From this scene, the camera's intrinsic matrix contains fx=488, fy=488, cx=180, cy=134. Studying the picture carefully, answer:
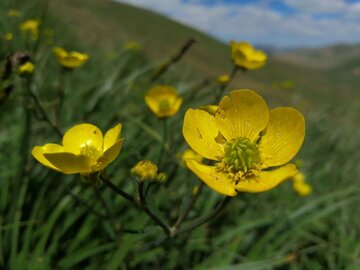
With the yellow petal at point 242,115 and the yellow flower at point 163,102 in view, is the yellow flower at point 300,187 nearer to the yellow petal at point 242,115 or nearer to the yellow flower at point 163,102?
the yellow flower at point 163,102

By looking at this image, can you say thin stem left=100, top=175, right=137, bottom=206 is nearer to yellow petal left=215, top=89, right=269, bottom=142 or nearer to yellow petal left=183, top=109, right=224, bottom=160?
yellow petal left=183, top=109, right=224, bottom=160

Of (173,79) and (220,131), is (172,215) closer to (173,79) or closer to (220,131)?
(220,131)

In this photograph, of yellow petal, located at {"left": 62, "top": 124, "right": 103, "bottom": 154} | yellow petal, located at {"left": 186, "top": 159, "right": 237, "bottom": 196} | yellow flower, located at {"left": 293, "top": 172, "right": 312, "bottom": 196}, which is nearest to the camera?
yellow petal, located at {"left": 186, "top": 159, "right": 237, "bottom": 196}

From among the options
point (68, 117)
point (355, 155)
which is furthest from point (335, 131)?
point (68, 117)

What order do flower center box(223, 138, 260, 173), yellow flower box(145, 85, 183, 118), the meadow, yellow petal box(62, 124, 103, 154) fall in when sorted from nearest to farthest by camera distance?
1. flower center box(223, 138, 260, 173)
2. yellow petal box(62, 124, 103, 154)
3. the meadow
4. yellow flower box(145, 85, 183, 118)

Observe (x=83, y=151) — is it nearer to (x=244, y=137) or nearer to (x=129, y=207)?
(x=244, y=137)

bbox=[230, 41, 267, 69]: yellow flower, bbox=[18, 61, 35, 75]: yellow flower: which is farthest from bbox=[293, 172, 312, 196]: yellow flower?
bbox=[18, 61, 35, 75]: yellow flower

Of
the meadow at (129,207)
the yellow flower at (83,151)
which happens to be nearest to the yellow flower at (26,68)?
the meadow at (129,207)
